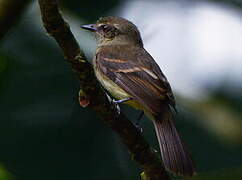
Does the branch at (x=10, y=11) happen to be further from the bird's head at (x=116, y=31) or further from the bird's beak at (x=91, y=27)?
the bird's head at (x=116, y=31)

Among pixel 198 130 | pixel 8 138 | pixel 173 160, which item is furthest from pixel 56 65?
pixel 173 160

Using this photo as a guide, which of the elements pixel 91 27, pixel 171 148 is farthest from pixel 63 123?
pixel 171 148

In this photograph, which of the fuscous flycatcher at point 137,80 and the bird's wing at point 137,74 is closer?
the fuscous flycatcher at point 137,80

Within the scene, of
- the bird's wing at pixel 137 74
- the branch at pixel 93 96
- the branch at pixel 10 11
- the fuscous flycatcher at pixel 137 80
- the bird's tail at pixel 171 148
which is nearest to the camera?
the branch at pixel 93 96

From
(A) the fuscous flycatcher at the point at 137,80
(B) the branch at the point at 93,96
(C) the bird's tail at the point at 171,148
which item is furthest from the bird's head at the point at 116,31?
(B) the branch at the point at 93,96

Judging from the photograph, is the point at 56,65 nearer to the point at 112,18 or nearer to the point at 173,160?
the point at 112,18

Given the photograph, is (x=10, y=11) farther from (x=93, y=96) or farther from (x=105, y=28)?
(x=105, y=28)

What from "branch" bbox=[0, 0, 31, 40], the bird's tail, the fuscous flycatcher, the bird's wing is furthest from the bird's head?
"branch" bbox=[0, 0, 31, 40]
